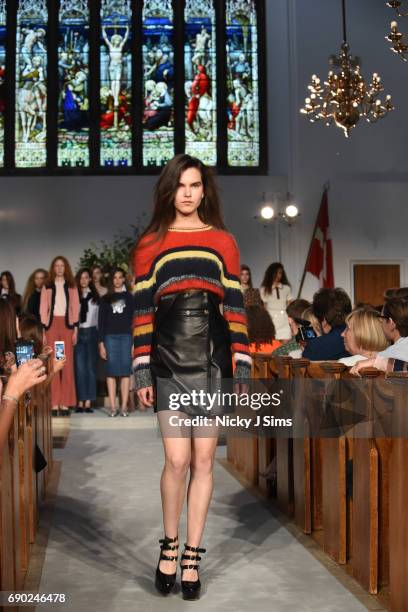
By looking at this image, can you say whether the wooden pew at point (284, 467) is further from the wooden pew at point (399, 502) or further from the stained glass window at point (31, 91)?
the stained glass window at point (31, 91)

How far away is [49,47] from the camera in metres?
15.2

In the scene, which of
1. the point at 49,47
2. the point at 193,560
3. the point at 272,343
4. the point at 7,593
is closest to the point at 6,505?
the point at 7,593

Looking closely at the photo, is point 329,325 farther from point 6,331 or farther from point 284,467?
point 6,331

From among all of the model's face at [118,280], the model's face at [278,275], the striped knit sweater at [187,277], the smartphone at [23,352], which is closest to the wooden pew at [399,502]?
the striped knit sweater at [187,277]

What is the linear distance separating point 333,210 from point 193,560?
1178 centimetres

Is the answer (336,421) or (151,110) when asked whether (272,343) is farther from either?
(151,110)

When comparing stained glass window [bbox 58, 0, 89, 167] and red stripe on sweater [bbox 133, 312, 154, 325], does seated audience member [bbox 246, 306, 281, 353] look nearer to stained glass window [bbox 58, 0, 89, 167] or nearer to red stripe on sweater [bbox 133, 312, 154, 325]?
red stripe on sweater [bbox 133, 312, 154, 325]

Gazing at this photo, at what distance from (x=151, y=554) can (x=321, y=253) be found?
1038cm

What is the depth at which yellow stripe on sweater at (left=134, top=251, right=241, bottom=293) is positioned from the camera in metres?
3.43

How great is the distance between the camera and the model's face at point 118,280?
1020cm

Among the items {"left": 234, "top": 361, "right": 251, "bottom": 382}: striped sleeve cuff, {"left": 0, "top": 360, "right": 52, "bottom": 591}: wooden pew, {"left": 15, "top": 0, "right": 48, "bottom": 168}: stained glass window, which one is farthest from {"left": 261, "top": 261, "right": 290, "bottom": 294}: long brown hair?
{"left": 234, "top": 361, "right": 251, "bottom": 382}: striped sleeve cuff

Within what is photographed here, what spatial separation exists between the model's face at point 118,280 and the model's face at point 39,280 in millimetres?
855

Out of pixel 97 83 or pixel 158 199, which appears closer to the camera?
pixel 158 199

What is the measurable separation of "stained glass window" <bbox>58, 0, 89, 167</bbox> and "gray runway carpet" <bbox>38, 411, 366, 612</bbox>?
31.1ft
